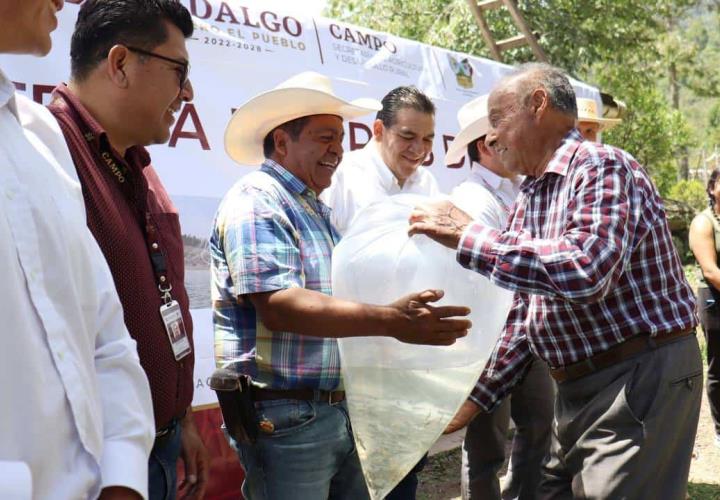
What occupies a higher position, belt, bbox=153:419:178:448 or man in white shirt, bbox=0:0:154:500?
man in white shirt, bbox=0:0:154:500

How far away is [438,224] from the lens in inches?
72.6

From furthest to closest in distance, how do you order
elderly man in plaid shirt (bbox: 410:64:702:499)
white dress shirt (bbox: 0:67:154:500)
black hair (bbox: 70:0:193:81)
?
elderly man in plaid shirt (bbox: 410:64:702:499) → black hair (bbox: 70:0:193:81) → white dress shirt (bbox: 0:67:154:500)

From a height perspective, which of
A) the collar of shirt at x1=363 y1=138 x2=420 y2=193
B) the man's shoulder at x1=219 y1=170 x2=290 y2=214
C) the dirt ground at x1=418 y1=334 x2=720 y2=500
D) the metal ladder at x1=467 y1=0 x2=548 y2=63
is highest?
the metal ladder at x1=467 y1=0 x2=548 y2=63

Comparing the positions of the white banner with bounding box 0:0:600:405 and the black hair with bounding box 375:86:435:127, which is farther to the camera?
the black hair with bounding box 375:86:435:127

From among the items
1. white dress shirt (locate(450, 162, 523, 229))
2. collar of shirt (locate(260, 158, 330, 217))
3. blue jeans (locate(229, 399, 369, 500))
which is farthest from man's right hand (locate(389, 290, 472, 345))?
white dress shirt (locate(450, 162, 523, 229))

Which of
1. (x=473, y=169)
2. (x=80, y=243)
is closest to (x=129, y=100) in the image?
(x=80, y=243)

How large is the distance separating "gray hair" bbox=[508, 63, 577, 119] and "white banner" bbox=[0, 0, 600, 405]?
1569 millimetres

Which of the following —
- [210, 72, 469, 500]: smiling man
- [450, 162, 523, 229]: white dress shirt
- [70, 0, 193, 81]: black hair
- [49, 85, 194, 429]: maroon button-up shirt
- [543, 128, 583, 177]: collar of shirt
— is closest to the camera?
[49, 85, 194, 429]: maroon button-up shirt

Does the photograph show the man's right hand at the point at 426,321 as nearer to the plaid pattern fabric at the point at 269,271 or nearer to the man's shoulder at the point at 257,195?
the plaid pattern fabric at the point at 269,271

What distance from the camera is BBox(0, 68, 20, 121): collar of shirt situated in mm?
1076

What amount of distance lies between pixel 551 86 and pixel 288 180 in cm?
79

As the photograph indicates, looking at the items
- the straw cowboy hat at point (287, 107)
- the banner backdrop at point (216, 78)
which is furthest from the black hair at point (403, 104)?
the straw cowboy hat at point (287, 107)

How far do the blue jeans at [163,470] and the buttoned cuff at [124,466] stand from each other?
64cm

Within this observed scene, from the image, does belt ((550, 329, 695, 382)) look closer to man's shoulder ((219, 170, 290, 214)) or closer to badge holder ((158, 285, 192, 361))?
man's shoulder ((219, 170, 290, 214))
